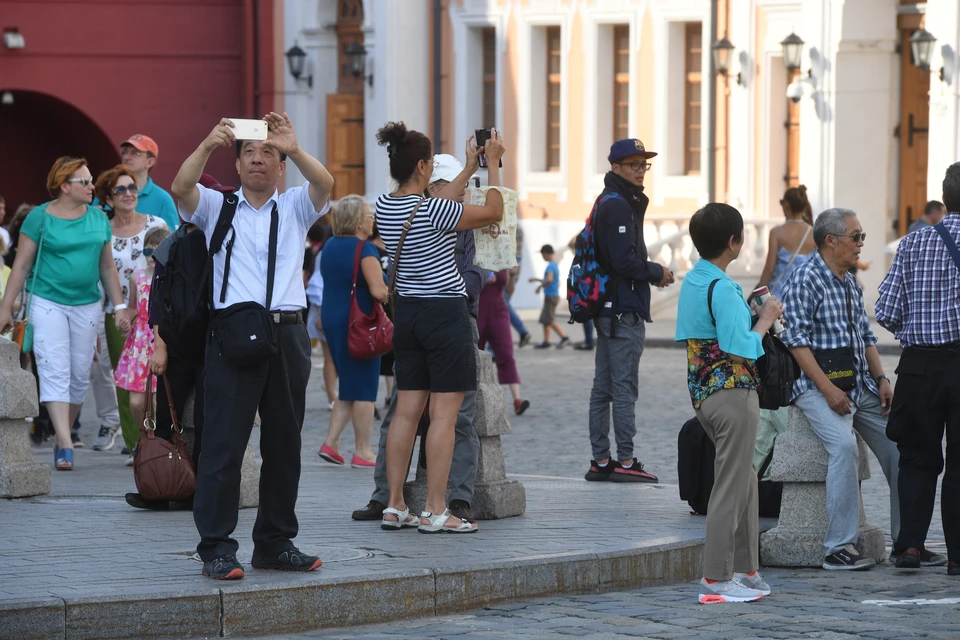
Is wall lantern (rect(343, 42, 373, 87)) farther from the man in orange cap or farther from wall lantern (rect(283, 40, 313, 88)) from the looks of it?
the man in orange cap

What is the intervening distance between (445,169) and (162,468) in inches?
73.9

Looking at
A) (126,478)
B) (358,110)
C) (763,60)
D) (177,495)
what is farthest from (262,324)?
(358,110)

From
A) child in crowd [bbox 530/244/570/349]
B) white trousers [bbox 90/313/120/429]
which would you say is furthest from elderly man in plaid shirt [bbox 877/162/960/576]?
child in crowd [bbox 530/244/570/349]

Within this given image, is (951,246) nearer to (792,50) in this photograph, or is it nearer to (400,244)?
(400,244)

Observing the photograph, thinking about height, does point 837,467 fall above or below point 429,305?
below

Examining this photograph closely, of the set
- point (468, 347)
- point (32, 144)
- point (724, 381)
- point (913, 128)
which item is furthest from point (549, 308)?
point (32, 144)

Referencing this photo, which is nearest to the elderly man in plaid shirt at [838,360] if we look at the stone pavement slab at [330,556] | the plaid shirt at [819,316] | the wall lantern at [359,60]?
the plaid shirt at [819,316]

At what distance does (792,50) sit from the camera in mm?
25188

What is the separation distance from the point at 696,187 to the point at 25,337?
708 inches

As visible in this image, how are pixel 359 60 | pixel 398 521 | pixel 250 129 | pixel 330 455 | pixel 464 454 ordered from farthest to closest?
pixel 359 60
pixel 330 455
pixel 464 454
pixel 398 521
pixel 250 129

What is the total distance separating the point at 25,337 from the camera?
1138cm

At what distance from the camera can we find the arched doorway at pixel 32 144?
36.8 metres

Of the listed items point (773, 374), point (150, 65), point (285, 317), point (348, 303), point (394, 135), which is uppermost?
point (150, 65)

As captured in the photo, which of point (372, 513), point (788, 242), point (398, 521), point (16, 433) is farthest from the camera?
point (788, 242)
